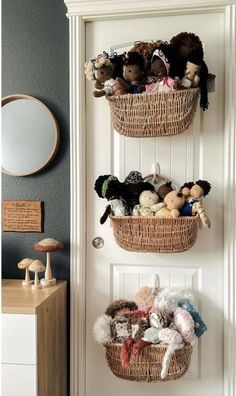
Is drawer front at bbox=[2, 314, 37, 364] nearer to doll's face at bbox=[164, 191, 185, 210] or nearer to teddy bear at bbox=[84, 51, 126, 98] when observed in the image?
doll's face at bbox=[164, 191, 185, 210]

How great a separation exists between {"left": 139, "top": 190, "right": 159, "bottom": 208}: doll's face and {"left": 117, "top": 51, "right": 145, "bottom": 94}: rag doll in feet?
1.31

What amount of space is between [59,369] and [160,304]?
1.74 ft

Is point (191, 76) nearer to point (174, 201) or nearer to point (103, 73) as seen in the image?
point (103, 73)

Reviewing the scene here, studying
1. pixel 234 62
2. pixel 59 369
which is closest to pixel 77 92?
pixel 234 62

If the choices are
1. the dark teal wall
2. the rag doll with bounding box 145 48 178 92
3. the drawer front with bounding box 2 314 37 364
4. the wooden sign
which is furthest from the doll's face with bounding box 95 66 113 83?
the drawer front with bounding box 2 314 37 364

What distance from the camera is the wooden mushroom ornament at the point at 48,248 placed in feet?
5.16

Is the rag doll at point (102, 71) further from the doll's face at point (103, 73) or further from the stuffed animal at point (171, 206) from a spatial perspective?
the stuffed animal at point (171, 206)

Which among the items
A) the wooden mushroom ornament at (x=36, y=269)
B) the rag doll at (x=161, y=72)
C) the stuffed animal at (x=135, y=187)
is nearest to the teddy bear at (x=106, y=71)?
the rag doll at (x=161, y=72)

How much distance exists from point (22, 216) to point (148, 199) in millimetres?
624

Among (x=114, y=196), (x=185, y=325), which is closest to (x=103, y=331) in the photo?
(x=185, y=325)

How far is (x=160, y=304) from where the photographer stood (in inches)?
57.2

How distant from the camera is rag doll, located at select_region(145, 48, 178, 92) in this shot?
4.51 ft

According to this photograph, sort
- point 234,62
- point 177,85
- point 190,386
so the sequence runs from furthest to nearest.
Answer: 1. point 190,386
2. point 234,62
3. point 177,85

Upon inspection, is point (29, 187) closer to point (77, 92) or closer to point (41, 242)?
point (41, 242)
